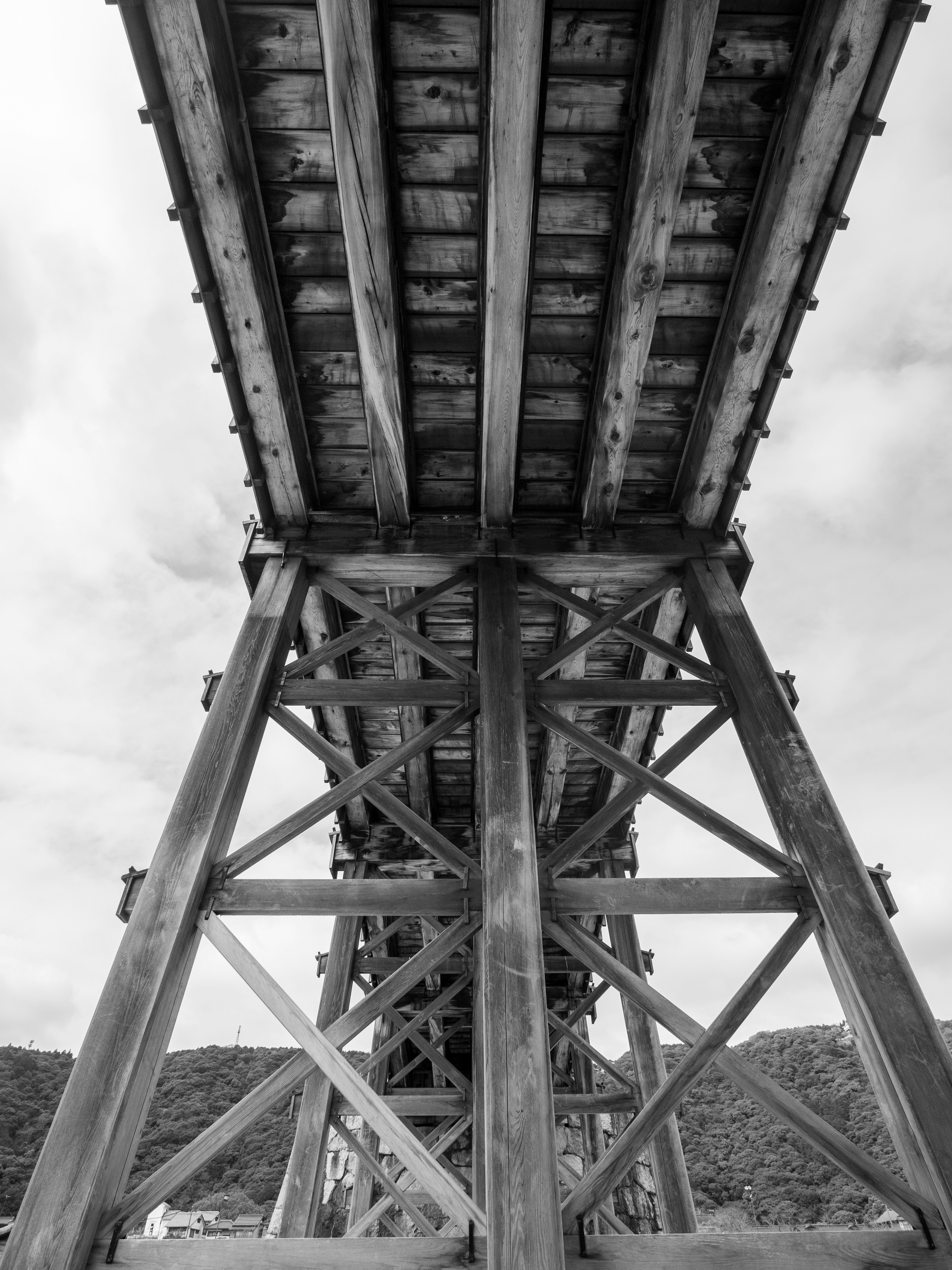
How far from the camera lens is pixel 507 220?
3.25 meters

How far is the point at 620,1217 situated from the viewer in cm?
1134

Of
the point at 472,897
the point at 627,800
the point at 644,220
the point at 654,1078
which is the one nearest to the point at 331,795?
the point at 472,897

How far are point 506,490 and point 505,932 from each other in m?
2.57

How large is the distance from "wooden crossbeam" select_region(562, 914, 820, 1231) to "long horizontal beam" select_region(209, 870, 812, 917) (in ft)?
0.63

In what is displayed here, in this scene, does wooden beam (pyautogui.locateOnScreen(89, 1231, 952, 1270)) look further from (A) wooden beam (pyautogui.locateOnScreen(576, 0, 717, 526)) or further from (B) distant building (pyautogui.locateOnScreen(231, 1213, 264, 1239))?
(B) distant building (pyautogui.locateOnScreen(231, 1213, 264, 1239))

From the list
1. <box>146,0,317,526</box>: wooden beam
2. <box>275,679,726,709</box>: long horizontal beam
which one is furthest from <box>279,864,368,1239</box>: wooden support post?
<box>146,0,317,526</box>: wooden beam

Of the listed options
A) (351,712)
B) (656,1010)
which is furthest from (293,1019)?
(351,712)

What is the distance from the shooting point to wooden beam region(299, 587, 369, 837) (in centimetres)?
513

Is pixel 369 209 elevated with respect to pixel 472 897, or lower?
elevated

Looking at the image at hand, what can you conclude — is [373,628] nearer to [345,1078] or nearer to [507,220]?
[507,220]

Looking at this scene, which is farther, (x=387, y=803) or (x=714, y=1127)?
(x=714, y=1127)

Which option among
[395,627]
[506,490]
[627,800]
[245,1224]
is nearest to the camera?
[627,800]

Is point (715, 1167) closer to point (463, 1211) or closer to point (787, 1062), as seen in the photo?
point (787, 1062)

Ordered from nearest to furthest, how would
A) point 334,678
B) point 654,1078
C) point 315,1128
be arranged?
point 315,1128 → point 334,678 → point 654,1078
